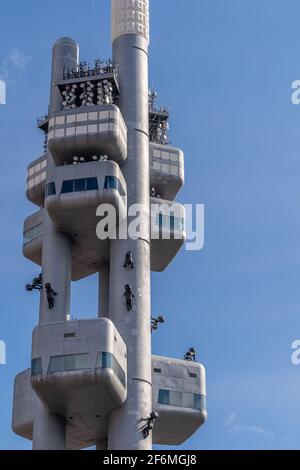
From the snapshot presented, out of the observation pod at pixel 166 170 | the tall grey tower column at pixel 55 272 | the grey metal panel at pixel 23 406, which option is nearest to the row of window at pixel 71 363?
the tall grey tower column at pixel 55 272

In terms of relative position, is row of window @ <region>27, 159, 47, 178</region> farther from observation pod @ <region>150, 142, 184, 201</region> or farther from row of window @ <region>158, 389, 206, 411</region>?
row of window @ <region>158, 389, 206, 411</region>

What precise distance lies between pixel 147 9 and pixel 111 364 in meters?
51.2

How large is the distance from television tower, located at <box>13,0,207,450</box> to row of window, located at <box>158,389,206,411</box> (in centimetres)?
12

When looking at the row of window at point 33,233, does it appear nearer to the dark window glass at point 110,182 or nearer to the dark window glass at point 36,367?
the dark window glass at point 110,182

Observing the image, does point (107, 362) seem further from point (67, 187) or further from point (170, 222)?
point (170, 222)

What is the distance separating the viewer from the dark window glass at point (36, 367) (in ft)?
308

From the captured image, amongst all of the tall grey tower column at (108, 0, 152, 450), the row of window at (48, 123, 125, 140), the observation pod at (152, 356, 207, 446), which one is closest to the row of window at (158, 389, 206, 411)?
the observation pod at (152, 356, 207, 446)

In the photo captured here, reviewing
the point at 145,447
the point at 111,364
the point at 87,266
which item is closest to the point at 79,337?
the point at 111,364

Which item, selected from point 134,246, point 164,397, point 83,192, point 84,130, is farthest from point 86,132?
point 164,397

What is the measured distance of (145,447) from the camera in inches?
3883

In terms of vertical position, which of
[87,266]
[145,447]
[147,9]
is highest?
[147,9]

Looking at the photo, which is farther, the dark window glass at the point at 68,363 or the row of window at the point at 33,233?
the row of window at the point at 33,233

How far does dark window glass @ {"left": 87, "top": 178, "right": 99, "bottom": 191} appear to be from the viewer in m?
105
